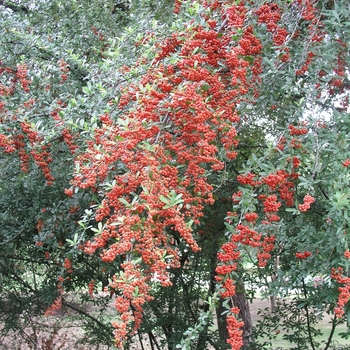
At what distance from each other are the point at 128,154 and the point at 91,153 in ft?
1.19

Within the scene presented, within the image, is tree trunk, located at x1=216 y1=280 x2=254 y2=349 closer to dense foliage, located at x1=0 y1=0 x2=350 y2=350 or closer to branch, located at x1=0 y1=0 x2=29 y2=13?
dense foliage, located at x1=0 y1=0 x2=350 y2=350

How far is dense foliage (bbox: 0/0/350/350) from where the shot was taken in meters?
2.26

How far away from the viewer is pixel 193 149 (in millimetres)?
2453

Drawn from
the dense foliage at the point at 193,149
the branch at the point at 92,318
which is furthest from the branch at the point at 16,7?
the branch at the point at 92,318

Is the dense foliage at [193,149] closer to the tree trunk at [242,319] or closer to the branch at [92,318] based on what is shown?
the tree trunk at [242,319]

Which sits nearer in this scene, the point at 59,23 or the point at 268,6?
the point at 268,6

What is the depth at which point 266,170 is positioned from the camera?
2.50 metres

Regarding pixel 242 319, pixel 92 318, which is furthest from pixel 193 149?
pixel 92 318

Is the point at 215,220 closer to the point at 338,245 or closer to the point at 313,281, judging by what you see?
the point at 313,281

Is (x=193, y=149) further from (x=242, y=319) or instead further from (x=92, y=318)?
(x=92, y=318)

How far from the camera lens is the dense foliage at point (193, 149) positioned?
226 centimetres

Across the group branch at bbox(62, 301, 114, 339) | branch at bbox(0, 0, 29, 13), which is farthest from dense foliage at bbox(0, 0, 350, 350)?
branch at bbox(62, 301, 114, 339)

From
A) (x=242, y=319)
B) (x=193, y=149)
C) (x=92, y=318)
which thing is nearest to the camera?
(x=193, y=149)

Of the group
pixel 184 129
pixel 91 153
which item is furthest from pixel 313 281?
pixel 91 153
